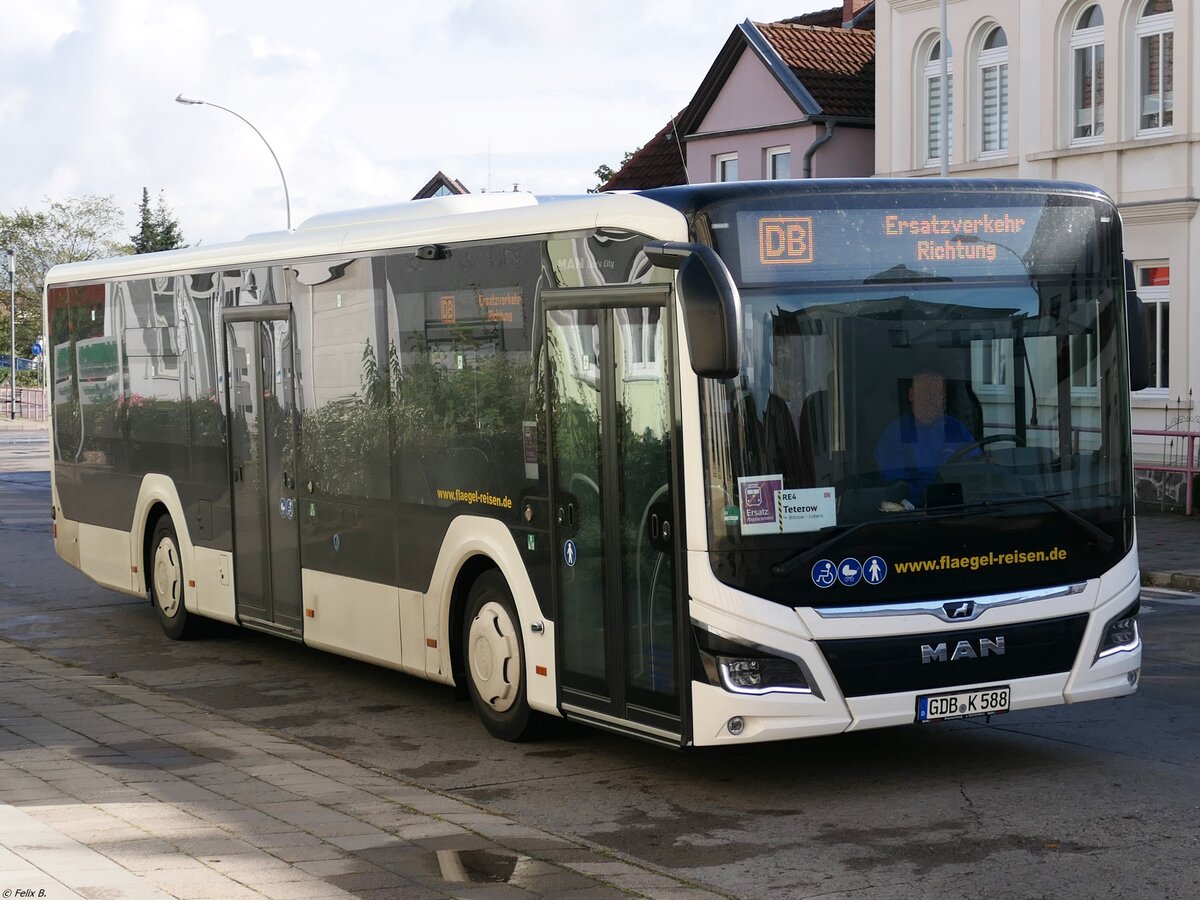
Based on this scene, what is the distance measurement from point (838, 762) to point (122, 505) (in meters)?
8.11

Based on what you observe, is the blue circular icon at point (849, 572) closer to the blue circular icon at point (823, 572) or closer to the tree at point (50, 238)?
the blue circular icon at point (823, 572)

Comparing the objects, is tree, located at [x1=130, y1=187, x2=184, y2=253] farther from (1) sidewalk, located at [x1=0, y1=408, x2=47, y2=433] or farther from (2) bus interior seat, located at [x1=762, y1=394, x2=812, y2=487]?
(2) bus interior seat, located at [x1=762, y1=394, x2=812, y2=487]

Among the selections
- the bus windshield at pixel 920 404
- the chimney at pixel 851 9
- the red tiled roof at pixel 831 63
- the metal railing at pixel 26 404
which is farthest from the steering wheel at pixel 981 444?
the metal railing at pixel 26 404

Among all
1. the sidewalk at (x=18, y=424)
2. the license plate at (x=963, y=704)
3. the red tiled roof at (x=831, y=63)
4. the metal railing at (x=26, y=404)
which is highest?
the red tiled roof at (x=831, y=63)

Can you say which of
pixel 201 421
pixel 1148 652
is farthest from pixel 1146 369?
pixel 201 421

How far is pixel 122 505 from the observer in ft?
50.7

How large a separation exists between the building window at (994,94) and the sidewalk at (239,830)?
23.0 meters

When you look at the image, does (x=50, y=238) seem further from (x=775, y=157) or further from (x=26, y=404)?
(x=775, y=157)

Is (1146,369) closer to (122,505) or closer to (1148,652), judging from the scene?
(1148,652)

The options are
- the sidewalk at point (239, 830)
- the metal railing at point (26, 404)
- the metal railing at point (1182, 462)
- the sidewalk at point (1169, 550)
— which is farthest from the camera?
the metal railing at point (26, 404)

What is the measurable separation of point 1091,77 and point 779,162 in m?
10.3

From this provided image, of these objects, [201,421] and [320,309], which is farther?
[201,421]

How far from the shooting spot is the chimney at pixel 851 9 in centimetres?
4344

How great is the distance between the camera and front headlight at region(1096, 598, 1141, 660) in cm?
889
